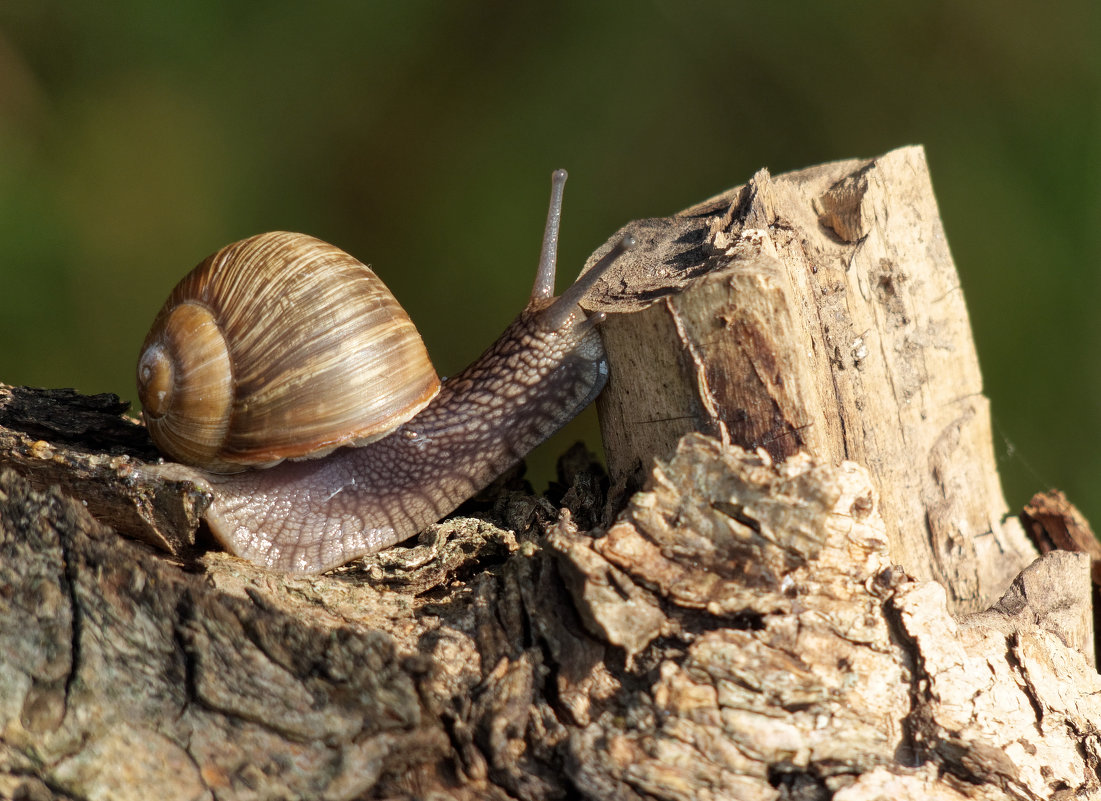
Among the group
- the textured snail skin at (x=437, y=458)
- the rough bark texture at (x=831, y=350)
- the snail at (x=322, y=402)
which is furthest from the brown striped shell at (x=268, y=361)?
the rough bark texture at (x=831, y=350)

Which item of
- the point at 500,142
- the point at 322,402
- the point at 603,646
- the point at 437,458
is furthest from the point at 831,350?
the point at 500,142

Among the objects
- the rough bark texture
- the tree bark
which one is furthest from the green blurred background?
the tree bark

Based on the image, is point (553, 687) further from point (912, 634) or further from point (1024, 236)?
point (1024, 236)

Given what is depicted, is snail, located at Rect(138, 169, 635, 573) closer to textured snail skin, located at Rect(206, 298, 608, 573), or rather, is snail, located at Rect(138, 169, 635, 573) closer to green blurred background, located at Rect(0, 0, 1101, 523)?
textured snail skin, located at Rect(206, 298, 608, 573)

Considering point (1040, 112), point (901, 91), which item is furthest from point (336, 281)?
point (1040, 112)

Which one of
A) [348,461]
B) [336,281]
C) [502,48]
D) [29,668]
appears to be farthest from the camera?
[502,48]

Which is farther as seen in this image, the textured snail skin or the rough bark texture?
the textured snail skin
